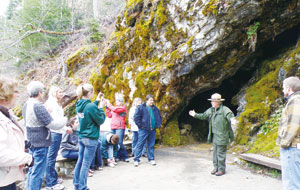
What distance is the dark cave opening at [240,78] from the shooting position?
866 centimetres

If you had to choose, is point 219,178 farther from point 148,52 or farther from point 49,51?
point 49,51

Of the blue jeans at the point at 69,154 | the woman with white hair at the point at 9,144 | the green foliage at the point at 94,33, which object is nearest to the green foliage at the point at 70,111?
the green foliage at the point at 94,33

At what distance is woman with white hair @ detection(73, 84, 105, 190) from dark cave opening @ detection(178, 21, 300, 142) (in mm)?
6897

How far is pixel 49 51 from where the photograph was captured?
15641 millimetres

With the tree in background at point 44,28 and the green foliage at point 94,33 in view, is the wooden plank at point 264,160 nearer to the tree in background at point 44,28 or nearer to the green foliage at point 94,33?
the green foliage at point 94,33

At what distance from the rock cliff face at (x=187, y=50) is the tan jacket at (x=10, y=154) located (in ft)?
20.9

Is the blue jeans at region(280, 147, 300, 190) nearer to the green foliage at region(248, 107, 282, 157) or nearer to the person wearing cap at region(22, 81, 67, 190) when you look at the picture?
the green foliage at region(248, 107, 282, 157)

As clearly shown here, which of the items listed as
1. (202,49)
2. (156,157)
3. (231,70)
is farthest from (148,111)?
(231,70)

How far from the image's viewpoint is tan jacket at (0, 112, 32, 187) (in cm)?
195

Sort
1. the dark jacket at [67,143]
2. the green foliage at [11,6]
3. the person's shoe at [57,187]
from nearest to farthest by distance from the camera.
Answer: the person's shoe at [57,187] < the dark jacket at [67,143] < the green foliage at [11,6]

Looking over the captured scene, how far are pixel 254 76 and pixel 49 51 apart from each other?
13.8 metres

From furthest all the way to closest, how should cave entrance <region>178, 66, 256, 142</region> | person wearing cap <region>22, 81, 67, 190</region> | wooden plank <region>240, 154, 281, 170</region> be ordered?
cave entrance <region>178, 66, 256, 142</region>
wooden plank <region>240, 154, 281, 170</region>
person wearing cap <region>22, 81, 67, 190</region>

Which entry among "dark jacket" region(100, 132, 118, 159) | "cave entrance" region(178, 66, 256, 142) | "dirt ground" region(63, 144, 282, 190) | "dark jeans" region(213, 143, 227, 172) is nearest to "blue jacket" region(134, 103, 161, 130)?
"dark jacket" region(100, 132, 118, 159)

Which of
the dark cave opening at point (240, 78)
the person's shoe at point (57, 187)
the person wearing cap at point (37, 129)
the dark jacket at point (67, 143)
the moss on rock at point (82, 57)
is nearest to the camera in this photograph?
the person wearing cap at point (37, 129)
